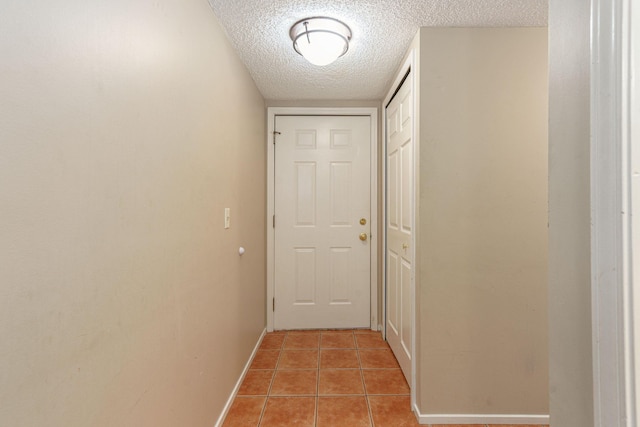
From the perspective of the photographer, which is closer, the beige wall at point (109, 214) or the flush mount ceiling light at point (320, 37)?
the beige wall at point (109, 214)

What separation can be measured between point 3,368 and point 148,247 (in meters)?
0.47

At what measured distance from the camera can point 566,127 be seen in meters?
0.63

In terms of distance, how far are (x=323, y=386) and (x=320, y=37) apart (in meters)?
2.10

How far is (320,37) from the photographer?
5.30ft

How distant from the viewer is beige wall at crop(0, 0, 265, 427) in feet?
1.89

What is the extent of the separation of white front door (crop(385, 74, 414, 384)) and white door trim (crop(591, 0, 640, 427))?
49.5 inches

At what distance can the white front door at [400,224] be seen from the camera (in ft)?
6.35

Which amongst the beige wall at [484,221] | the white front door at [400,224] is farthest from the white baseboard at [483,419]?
the white front door at [400,224]

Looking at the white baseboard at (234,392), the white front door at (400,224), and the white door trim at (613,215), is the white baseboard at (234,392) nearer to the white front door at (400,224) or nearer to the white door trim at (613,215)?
the white front door at (400,224)

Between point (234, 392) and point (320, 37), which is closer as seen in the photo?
point (320, 37)

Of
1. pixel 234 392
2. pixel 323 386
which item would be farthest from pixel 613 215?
pixel 234 392

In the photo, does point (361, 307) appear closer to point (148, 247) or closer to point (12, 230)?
point (148, 247)

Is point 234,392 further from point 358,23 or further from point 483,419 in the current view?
point 358,23

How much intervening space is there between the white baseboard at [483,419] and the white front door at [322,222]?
1215mm
